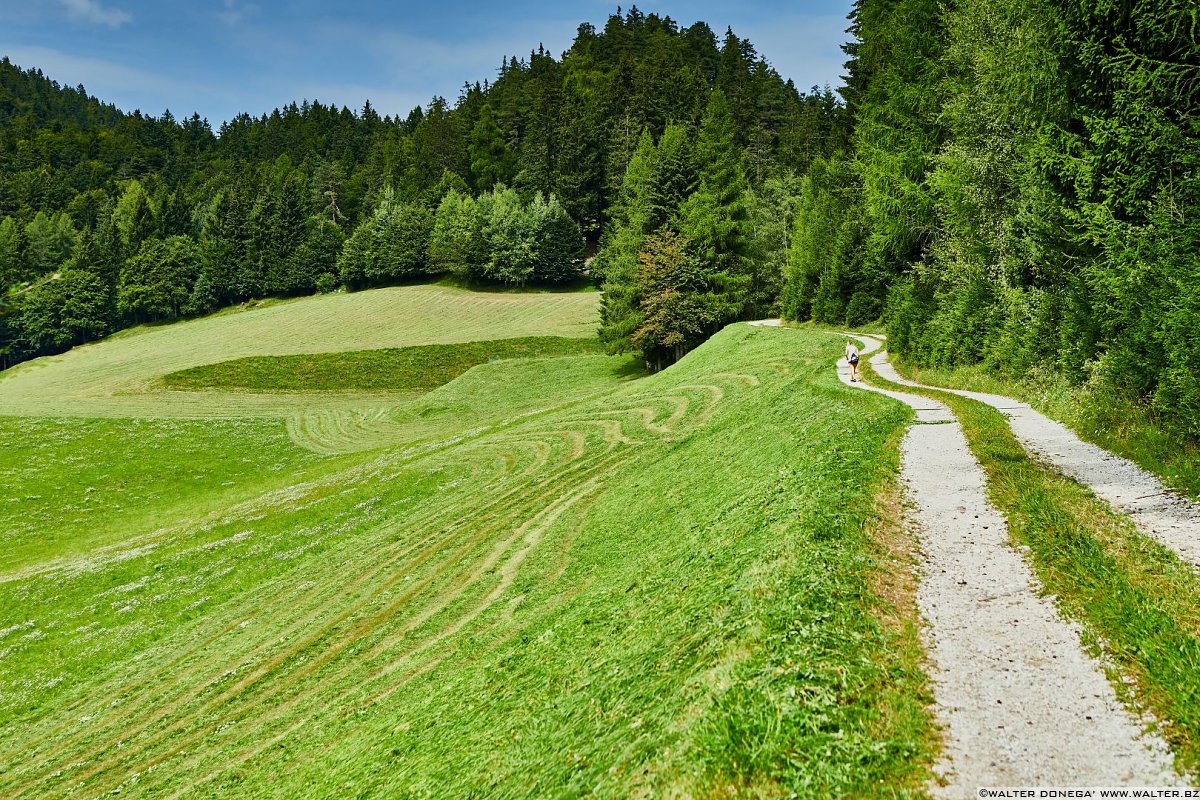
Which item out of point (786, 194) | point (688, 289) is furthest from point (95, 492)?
point (786, 194)

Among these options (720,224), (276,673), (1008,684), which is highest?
(720,224)

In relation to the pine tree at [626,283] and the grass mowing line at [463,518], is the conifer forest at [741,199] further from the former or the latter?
the grass mowing line at [463,518]

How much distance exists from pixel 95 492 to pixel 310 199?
380 ft

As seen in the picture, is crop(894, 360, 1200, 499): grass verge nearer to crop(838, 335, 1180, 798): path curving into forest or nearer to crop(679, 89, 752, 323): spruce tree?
crop(838, 335, 1180, 798): path curving into forest

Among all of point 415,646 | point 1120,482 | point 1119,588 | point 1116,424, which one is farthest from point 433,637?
point 1116,424

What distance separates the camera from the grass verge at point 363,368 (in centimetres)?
6931

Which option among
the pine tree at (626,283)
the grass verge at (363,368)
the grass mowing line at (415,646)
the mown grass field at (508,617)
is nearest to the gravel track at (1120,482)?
the mown grass field at (508,617)

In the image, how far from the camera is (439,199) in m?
128

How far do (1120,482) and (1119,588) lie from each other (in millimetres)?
5677

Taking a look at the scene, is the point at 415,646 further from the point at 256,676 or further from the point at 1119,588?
the point at 1119,588

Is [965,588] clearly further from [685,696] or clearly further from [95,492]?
[95,492]

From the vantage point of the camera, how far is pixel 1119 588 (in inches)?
328

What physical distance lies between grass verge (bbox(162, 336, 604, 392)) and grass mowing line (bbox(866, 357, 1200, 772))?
63.5 m

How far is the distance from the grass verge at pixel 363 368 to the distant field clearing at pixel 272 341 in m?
2.41
